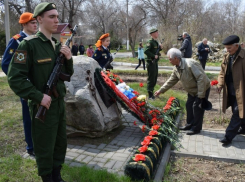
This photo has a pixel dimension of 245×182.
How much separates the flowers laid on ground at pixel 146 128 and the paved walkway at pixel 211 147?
9.6 inches

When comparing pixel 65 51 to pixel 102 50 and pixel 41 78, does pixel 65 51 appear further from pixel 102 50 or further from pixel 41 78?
pixel 102 50

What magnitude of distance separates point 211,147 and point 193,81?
121 cm

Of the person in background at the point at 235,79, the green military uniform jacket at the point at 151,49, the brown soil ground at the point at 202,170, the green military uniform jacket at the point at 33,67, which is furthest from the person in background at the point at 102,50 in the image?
the green military uniform jacket at the point at 33,67

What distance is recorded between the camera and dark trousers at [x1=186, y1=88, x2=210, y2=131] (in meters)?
4.58

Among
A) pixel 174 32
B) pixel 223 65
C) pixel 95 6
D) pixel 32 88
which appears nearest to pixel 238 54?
pixel 223 65

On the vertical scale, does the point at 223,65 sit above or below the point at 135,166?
above

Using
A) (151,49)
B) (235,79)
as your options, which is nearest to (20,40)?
(235,79)

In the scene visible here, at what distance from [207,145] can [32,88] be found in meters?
3.18

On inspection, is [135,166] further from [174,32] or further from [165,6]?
[165,6]

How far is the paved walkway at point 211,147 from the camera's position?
3.74 meters

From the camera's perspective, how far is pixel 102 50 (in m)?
6.09

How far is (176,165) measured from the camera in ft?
11.8

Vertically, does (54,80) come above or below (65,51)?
below

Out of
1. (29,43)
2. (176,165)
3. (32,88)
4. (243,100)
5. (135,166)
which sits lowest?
(176,165)
